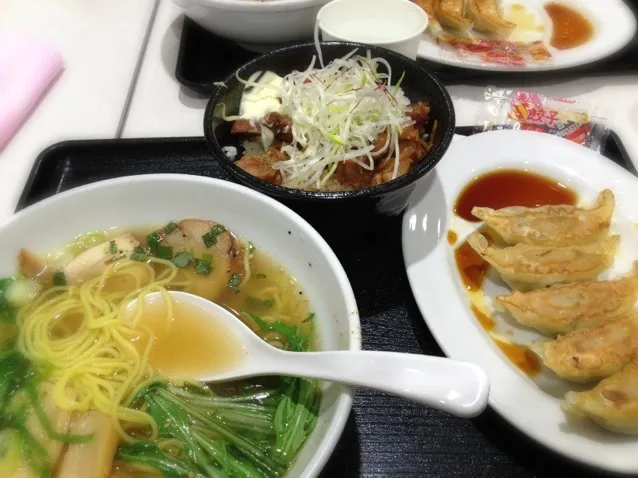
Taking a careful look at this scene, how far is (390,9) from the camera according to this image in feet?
6.25

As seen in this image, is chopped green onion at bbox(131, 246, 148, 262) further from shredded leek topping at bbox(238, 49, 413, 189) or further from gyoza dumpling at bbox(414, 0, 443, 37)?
gyoza dumpling at bbox(414, 0, 443, 37)

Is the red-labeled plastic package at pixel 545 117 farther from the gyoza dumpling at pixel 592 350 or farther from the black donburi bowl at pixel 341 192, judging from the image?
the gyoza dumpling at pixel 592 350

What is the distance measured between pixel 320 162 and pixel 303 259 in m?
0.39

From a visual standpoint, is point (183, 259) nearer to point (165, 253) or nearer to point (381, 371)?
point (165, 253)

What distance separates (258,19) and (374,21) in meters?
0.41

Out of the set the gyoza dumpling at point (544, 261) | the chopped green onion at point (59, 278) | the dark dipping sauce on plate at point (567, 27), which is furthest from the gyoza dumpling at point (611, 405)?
the dark dipping sauce on plate at point (567, 27)

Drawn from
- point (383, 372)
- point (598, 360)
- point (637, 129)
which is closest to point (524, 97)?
point (637, 129)

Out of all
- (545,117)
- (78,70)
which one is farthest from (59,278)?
(545,117)

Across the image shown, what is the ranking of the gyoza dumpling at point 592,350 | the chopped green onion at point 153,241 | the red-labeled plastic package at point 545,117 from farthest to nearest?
the red-labeled plastic package at point 545,117 < the chopped green onion at point 153,241 < the gyoza dumpling at point 592,350

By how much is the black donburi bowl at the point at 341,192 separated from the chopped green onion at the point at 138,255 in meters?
0.29

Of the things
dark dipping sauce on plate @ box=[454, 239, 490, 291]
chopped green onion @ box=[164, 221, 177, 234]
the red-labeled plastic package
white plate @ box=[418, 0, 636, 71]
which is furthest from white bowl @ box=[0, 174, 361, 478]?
white plate @ box=[418, 0, 636, 71]

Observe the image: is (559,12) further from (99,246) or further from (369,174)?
(99,246)

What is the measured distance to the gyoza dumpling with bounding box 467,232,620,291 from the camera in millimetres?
1410

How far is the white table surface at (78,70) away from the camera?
1842 mm
